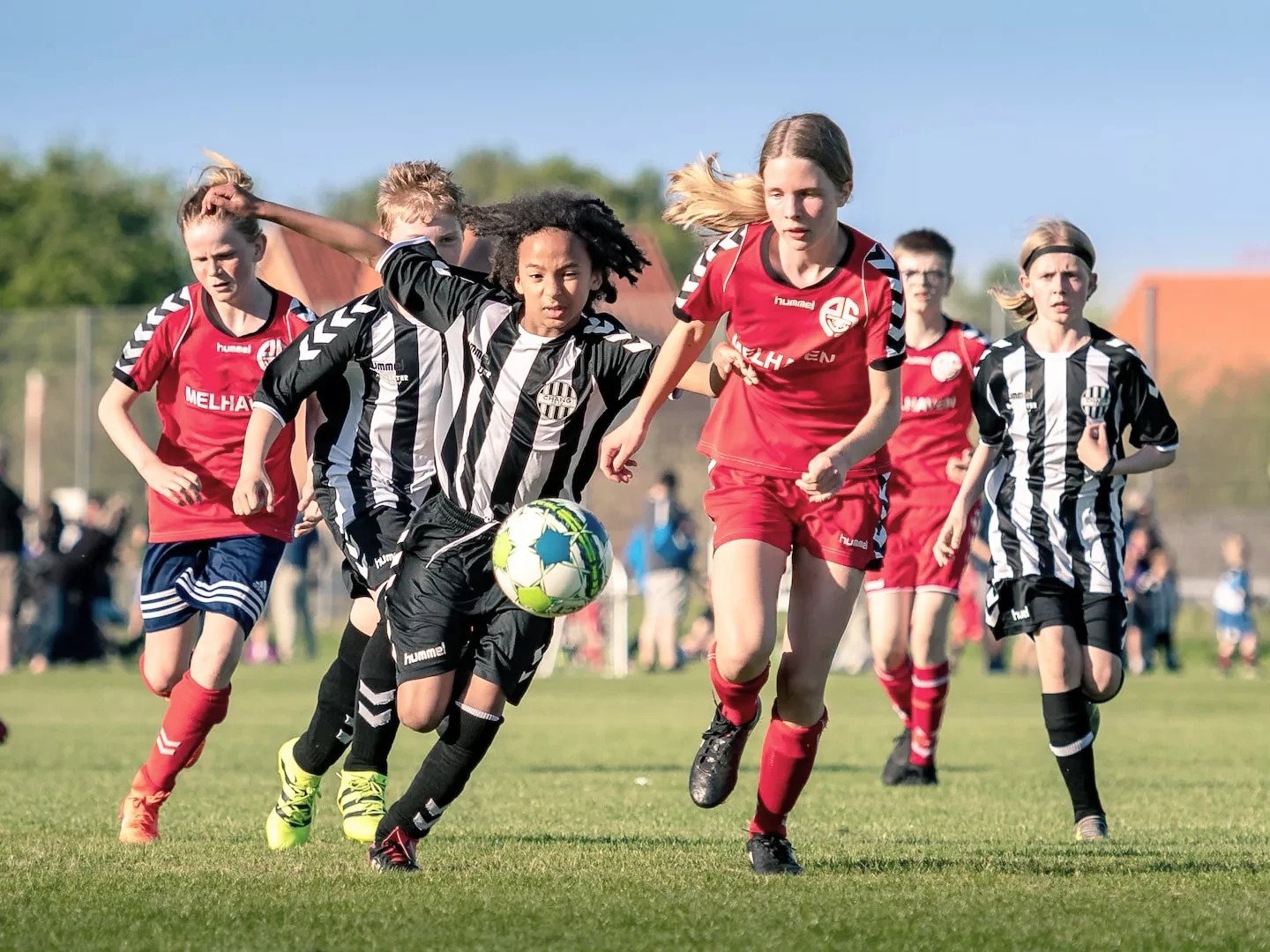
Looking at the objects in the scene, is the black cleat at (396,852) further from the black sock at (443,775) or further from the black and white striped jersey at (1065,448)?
the black and white striped jersey at (1065,448)

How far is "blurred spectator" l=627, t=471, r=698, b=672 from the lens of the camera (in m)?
21.0

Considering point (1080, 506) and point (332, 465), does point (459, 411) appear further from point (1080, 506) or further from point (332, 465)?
point (1080, 506)

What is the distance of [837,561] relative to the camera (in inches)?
226

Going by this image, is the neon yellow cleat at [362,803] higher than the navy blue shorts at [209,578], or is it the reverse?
the navy blue shorts at [209,578]

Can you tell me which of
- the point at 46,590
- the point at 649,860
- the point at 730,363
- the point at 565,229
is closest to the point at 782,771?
the point at 649,860

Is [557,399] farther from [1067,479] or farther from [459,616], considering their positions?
[1067,479]

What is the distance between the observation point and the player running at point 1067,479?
698cm

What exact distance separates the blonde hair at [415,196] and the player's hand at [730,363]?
1146mm

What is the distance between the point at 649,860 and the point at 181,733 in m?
1.85

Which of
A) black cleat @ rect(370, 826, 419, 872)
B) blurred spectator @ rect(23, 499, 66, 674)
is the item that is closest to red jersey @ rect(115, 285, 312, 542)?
black cleat @ rect(370, 826, 419, 872)

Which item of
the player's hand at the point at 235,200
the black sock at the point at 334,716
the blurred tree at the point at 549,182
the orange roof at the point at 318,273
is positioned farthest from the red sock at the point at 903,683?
the blurred tree at the point at 549,182

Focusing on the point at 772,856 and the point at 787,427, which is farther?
the point at 787,427

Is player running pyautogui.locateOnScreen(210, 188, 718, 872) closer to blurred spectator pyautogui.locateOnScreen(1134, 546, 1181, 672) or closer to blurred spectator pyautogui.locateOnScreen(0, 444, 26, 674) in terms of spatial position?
blurred spectator pyautogui.locateOnScreen(0, 444, 26, 674)

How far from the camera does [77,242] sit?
184 ft
